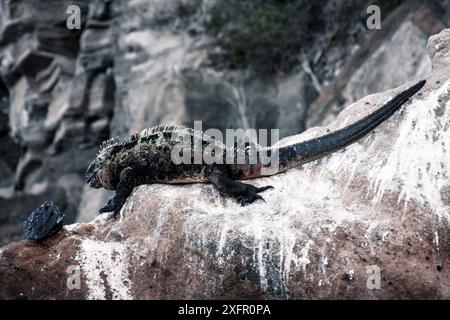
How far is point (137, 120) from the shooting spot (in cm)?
1658

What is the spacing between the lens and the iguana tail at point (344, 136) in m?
6.56

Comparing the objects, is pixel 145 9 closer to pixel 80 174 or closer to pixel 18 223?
pixel 80 174

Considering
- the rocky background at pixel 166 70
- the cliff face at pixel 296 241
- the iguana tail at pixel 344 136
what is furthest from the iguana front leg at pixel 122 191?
the rocky background at pixel 166 70

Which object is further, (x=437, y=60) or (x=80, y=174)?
(x=80, y=174)

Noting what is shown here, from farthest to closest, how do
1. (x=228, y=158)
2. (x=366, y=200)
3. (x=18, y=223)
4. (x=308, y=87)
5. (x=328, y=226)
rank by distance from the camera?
(x=18, y=223) → (x=308, y=87) → (x=228, y=158) → (x=366, y=200) → (x=328, y=226)

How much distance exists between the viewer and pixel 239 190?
6.53 metres

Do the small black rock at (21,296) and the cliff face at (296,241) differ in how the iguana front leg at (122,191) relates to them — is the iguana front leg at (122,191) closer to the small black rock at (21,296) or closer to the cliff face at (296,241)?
the cliff face at (296,241)

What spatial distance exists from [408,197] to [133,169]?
→ 3034mm

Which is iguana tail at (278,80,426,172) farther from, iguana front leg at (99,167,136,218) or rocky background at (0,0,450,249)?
rocky background at (0,0,450,249)

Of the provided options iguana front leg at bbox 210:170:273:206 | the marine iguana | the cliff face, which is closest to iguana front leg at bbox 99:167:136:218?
the marine iguana

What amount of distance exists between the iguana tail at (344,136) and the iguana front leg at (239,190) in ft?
1.62

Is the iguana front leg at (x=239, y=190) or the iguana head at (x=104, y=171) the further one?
the iguana head at (x=104, y=171)

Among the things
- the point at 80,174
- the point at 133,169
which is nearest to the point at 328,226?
the point at 133,169

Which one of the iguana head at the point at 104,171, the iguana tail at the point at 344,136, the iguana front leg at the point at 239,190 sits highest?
the iguana tail at the point at 344,136
